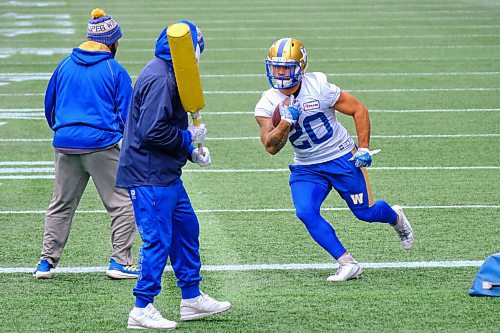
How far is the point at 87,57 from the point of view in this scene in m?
7.95

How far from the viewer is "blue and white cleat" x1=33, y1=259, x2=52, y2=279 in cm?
792

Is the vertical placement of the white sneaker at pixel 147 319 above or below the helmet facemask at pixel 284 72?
below

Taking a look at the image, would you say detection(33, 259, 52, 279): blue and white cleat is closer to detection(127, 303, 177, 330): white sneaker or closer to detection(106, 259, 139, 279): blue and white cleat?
detection(106, 259, 139, 279): blue and white cleat

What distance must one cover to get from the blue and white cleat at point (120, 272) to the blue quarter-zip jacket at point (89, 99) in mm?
847

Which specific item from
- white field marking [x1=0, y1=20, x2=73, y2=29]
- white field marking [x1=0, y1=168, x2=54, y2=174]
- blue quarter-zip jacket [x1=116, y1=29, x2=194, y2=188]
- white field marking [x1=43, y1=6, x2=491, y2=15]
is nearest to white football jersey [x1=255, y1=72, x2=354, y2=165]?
blue quarter-zip jacket [x1=116, y1=29, x2=194, y2=188]

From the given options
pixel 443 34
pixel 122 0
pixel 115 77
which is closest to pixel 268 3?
pixel 122 0

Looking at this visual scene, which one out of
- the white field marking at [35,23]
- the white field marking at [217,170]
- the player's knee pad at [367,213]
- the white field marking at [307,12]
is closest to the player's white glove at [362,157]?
the player's knee pad at [367,213]

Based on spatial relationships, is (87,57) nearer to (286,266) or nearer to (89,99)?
(89,99)

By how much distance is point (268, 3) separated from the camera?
1304 inches

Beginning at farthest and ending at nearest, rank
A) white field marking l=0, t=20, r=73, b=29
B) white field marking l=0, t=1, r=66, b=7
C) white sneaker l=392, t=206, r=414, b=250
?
white field marking l=0, t=1, r=66, b=7
white field marking l=0, t=20, r=73, b=29
white sneaker l=392, t=206, r=414, b=250

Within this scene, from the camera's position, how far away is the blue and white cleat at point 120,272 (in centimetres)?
792

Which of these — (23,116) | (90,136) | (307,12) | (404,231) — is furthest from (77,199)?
(307,12)

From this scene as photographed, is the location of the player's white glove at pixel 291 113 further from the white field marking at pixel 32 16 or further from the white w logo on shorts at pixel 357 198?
the white field marking at pixel 32 16

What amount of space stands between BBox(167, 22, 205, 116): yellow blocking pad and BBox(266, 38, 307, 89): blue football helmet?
140 cm
